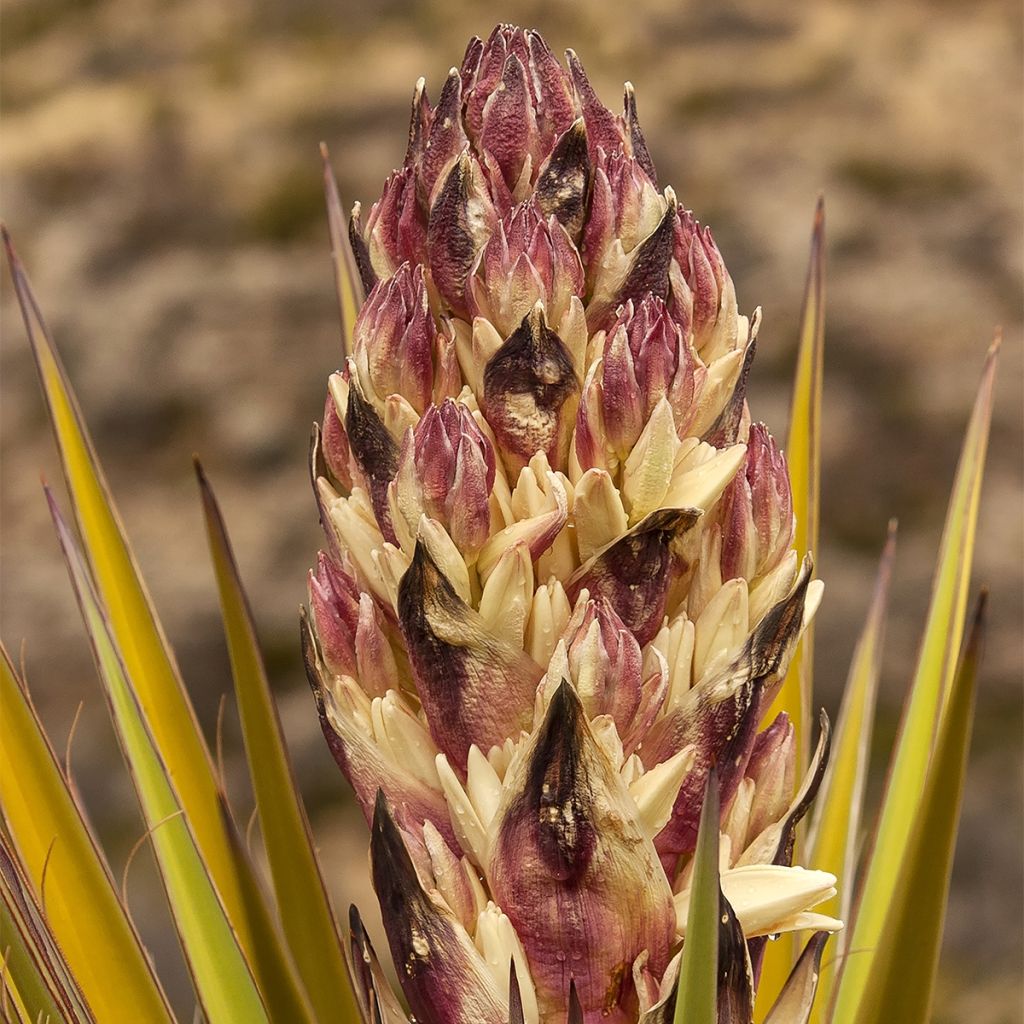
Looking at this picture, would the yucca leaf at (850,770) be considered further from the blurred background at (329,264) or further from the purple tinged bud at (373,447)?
the blurred background at (329,264)

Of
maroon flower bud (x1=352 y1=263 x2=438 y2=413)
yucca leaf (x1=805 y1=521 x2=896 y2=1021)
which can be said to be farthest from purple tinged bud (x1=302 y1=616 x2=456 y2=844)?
yucca leaf (x1=805 y1=521 x2=896 y2=1021)

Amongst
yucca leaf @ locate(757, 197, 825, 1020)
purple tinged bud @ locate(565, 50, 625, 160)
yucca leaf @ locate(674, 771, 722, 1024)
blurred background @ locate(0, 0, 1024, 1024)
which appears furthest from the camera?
blurred background @ locate(0, 0, 1024, 1024)

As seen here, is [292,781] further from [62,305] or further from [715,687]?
[62,305]

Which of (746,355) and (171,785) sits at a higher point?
(746,355)

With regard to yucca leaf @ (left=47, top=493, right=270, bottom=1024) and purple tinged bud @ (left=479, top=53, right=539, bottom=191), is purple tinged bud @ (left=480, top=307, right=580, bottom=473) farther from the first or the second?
yucca leaf @ (left=47, top=493, right=270, bottom=1024)

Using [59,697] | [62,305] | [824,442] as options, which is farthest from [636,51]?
[59,697]

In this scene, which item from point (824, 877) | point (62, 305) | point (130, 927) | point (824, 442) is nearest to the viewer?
point (824, 877)
